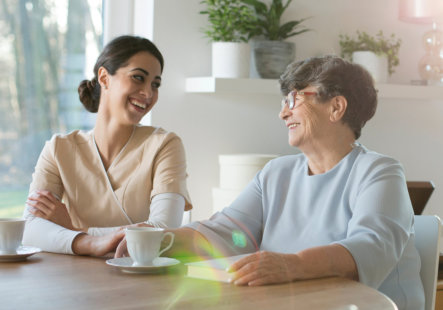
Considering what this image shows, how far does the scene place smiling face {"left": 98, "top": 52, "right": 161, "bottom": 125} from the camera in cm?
229

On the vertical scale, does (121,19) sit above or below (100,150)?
above

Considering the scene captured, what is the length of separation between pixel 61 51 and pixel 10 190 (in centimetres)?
77

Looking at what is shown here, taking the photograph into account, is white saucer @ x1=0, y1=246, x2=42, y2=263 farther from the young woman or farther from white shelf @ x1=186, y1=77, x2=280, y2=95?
white shelf @ x1=186, y1=77, x2=280, y2=95

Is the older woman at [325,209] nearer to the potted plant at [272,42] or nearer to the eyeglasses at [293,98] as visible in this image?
the eyeglasses at [293,98]

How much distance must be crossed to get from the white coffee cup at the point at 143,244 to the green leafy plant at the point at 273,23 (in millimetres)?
2236

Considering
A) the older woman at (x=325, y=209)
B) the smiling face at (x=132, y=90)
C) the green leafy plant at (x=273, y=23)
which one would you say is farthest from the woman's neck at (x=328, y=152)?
the green leafy plant at (x=273, y=23)

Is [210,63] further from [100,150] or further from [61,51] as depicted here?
[100,150]

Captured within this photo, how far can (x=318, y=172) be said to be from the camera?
187cm

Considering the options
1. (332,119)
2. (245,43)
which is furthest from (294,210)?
(245,43)

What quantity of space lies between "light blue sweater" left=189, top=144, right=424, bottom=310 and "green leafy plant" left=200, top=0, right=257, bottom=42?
1546 millimetres

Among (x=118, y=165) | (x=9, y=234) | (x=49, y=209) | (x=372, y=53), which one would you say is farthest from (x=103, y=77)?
(x=372, y=53)

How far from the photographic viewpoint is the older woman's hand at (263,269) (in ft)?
4.38

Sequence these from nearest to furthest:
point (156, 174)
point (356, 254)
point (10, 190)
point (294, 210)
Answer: point (356, 254) → point (294, 210) → point (156, 174) → point (10, 190)

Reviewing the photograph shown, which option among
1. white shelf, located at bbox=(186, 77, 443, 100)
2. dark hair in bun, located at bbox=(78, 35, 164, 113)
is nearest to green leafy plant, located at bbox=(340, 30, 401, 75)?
white shelf, located at bbox=(186, 77, 443, 100)
